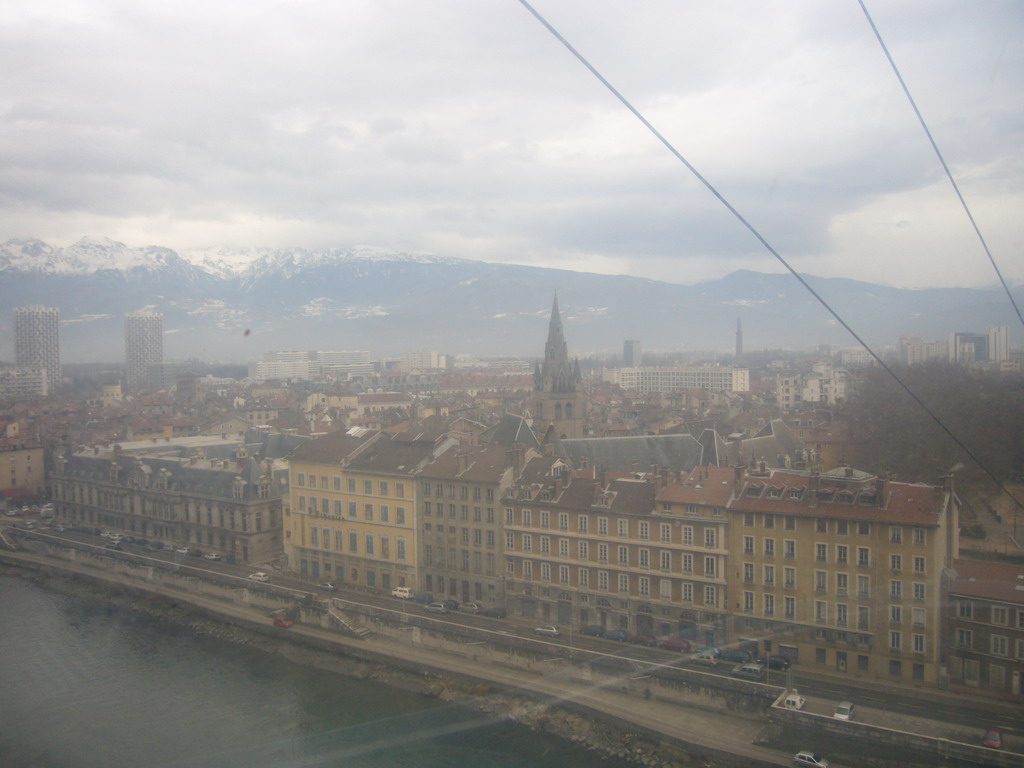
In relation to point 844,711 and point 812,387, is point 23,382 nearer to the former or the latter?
point 812,387

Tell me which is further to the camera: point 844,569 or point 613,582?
point 613,582

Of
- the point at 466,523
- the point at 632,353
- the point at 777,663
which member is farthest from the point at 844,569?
the point at 632,353

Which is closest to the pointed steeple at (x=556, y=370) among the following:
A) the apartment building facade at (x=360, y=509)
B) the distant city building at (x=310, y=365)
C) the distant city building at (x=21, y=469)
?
the apartment building facade at (x=360, y=509)

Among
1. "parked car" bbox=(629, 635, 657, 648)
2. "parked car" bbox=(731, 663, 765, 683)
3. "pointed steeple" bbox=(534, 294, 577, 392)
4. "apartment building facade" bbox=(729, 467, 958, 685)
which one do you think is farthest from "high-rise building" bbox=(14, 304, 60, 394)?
"parked car" bbox=(731, 663, 765, 683)

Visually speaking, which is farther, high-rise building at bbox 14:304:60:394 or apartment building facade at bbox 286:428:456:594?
high-rise building at bbox 14:304:60:394

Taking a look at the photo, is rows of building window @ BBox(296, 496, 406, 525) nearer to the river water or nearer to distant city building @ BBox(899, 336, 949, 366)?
the river water

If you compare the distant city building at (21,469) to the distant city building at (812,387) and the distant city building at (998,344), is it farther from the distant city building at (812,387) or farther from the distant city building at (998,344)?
the distant city building at (812,387)

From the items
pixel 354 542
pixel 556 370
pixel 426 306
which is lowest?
pixel 354 542

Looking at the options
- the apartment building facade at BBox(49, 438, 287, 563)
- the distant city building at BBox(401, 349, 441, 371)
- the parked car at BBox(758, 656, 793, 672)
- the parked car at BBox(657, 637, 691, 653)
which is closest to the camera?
the parked car at BBox(758, 656, 793, 672)

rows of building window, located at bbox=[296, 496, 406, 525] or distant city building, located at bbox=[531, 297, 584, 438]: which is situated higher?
distant city building, located at bbox=[531, 297, 584, 438]
